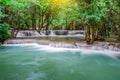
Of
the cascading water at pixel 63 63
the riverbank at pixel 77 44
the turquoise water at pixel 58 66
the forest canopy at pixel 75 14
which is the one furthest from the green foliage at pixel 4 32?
the turquoise water at pixel 58 66

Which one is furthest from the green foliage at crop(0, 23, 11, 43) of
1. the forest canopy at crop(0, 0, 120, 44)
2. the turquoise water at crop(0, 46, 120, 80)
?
the turquoise water at crop(0, 46, 120, 80)

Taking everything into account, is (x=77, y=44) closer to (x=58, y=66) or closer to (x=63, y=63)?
(x=63, y=63)

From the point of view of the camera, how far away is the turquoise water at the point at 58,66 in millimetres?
6618

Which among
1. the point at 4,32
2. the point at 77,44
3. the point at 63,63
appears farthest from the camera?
the point at 4,32

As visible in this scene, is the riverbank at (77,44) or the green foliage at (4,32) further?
the green foliage at (4,32)

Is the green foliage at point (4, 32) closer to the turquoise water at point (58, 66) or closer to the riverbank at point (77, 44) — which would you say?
the riverbank at point (77, 44)

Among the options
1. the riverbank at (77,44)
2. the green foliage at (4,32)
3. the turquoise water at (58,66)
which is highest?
the green foliage at (4,32)

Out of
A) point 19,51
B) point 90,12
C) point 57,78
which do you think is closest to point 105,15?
point 90,12

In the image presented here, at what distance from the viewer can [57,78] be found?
20.9 ft

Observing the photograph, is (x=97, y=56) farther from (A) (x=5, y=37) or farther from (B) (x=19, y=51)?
(A) (x=5, y=37)

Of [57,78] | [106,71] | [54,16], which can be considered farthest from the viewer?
[54,16]

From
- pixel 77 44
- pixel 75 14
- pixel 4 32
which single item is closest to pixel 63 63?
pixel 77 44

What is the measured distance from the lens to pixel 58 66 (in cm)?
810

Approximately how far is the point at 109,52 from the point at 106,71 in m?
3.82
